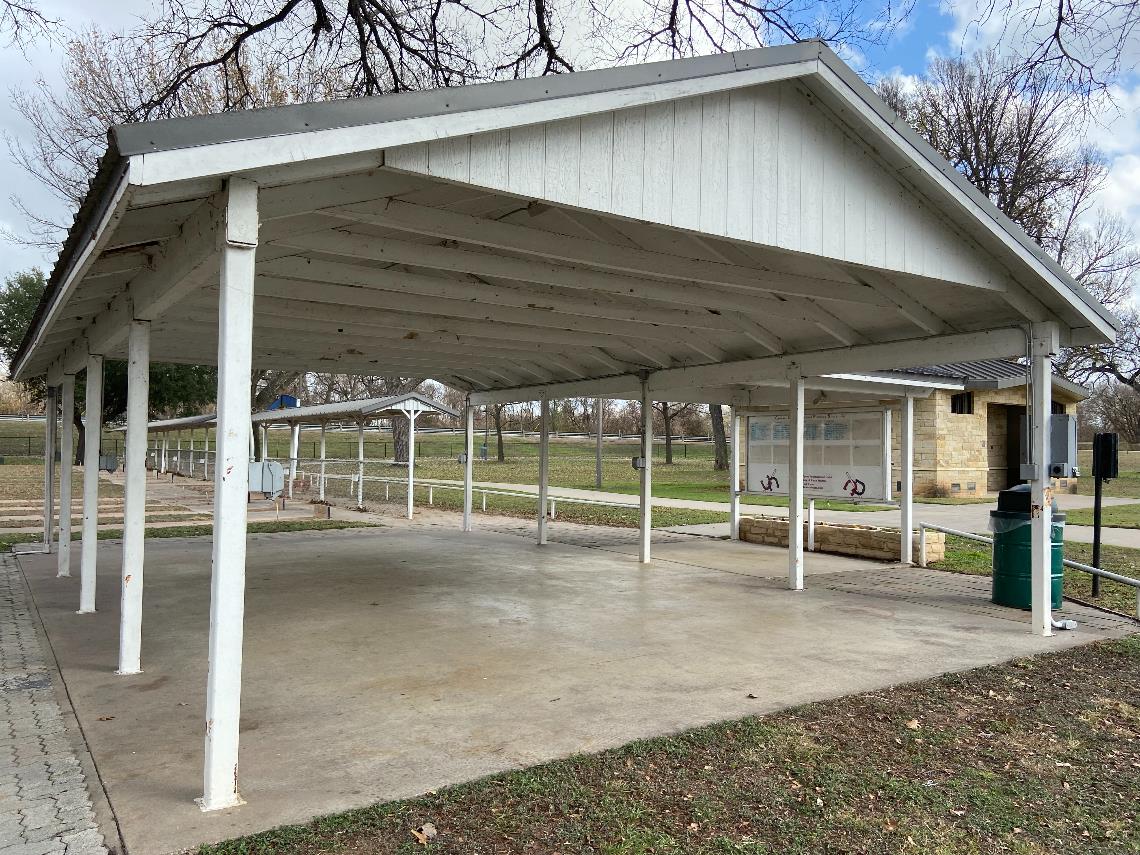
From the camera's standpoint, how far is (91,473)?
22.5ft

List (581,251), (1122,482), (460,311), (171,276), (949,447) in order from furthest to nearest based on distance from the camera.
A: (1122,482), (949,447), (460,311), (581,251), (171,276)

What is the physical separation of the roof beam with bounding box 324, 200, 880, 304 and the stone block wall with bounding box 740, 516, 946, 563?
581 centimetres

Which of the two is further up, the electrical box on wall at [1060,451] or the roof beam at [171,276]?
the roof beam at [171,276]

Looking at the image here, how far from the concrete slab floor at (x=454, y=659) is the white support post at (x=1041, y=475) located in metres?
0.37

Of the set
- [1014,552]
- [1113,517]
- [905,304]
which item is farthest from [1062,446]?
[1113,517]

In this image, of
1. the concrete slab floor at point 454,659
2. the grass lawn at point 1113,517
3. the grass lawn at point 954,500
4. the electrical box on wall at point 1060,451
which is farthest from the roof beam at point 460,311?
the grass lawn at point 954,500

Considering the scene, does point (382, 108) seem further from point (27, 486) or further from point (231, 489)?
point (27, 486)

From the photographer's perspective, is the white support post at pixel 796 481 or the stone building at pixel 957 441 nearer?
the white support post at pixel 796 481

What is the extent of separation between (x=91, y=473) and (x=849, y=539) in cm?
1016

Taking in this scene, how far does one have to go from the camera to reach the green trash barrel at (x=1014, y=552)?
298 inches

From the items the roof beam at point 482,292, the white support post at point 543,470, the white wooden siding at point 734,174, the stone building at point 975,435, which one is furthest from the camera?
the stone building at point 975,435

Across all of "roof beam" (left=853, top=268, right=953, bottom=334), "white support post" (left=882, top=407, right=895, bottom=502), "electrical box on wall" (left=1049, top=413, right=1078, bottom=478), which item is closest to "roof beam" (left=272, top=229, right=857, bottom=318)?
"roof beam" (left=853, top=268, right=953, bottom=334)

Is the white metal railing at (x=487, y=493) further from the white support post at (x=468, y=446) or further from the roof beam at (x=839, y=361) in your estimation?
the roof beam at (x=839, y=361)

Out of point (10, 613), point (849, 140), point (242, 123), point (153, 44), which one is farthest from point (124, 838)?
point (153, 44)
